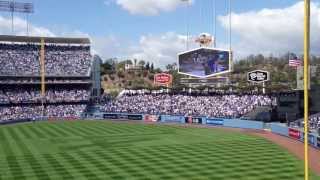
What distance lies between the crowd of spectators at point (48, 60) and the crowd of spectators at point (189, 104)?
10825 millimetres

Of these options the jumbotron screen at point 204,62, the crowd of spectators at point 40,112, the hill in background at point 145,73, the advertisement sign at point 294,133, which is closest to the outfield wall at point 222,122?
the advertisement sign at point 294,133

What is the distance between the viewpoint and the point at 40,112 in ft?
284

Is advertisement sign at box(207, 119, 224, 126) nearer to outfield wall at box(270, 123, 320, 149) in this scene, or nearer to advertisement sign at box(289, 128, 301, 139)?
outfield wall at box(270, 123, 320, 149)

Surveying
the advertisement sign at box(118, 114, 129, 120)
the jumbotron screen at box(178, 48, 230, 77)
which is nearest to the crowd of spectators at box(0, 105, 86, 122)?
the advertisement sign at box(118, 114, 129, 120)

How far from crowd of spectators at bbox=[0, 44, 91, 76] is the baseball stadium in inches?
7.7

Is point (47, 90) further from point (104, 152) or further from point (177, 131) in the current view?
point (104, 152)

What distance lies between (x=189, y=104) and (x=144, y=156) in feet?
147

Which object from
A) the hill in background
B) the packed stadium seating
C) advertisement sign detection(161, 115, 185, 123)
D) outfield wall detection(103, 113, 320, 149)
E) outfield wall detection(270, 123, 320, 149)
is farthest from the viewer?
the hill in background

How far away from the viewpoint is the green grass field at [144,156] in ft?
97.5

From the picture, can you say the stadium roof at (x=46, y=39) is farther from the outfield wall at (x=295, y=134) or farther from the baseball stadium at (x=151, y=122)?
the outfield wall at (x=295, y=134)

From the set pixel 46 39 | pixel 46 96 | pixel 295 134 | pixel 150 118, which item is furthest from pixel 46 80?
pixel 295 134

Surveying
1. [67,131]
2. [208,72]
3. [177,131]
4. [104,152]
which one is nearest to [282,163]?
[104,152]

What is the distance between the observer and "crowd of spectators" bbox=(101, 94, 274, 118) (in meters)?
74.6

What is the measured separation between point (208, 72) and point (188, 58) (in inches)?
165
